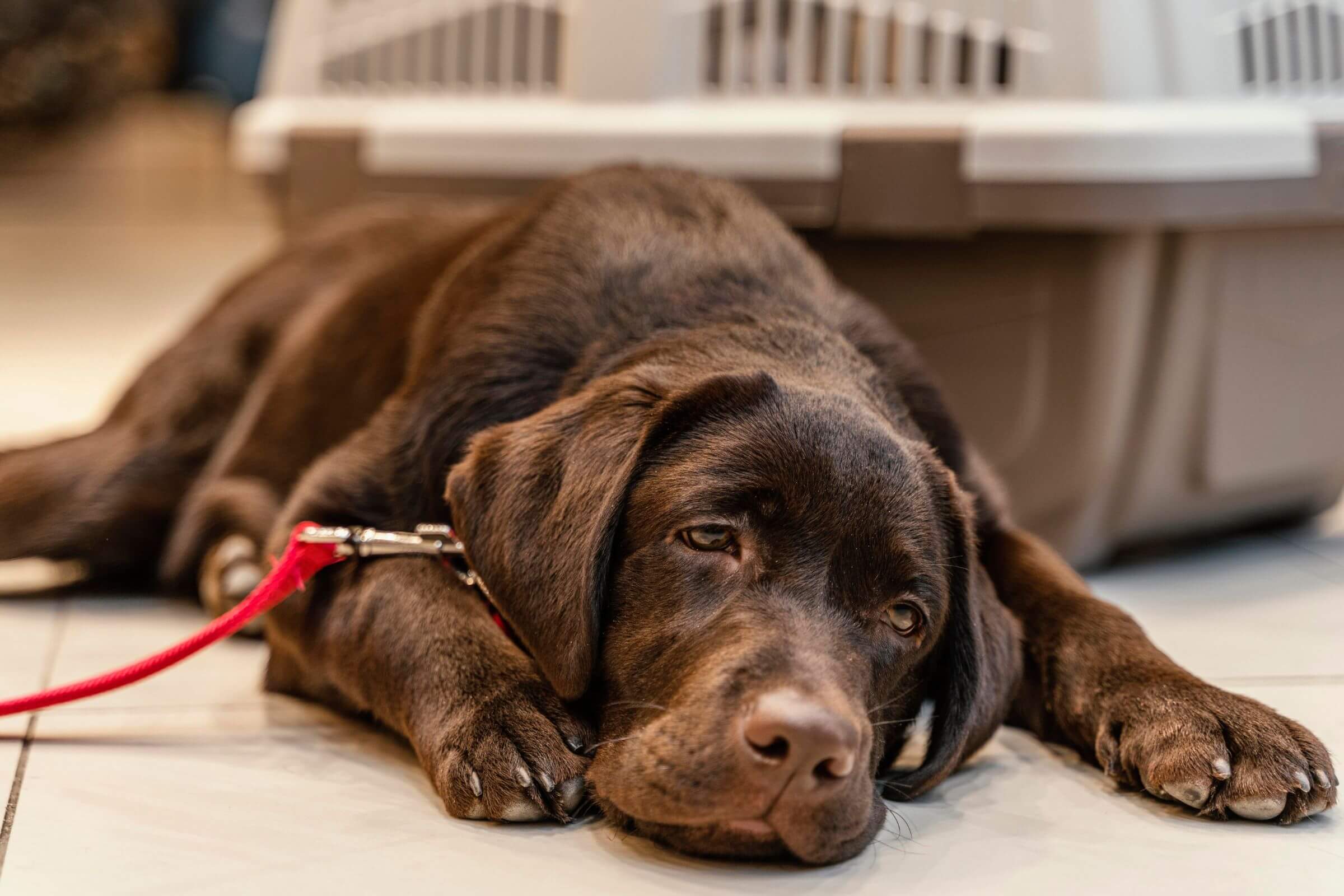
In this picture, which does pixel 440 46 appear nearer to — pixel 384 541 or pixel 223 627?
pixel 384 541

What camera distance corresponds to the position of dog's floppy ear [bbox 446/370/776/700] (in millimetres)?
1798

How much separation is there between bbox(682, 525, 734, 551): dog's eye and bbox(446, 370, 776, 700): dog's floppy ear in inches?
3.6

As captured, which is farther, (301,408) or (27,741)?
(301,408)

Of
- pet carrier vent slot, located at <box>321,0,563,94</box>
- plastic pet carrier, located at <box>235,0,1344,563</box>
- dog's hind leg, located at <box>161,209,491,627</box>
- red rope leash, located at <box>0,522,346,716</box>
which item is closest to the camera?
red rope leash, located at <box>0,522,346,716</box>

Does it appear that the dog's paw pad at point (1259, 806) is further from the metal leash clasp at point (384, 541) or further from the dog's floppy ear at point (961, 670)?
the metal leash clasp at point (384, 541)

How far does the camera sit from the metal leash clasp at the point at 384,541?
210 centimetres

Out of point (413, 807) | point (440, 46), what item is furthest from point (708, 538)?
point (440, 46)

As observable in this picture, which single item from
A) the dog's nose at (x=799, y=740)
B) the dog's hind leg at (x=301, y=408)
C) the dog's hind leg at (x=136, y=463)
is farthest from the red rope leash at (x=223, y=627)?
the dog's nose at (x=799, y=740)

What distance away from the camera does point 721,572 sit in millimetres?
1775

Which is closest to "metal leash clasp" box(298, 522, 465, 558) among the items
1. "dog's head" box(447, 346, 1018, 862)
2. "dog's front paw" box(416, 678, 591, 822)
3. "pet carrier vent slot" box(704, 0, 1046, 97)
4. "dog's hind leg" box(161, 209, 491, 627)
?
"dog's head" box(447, 346, 1018, 862)

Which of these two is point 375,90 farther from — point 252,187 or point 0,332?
point 0,332

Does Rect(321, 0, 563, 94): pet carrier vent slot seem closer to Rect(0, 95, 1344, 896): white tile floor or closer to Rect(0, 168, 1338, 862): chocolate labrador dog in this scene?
Rect(0, 168, 1338, 862): chocolate labrador dog

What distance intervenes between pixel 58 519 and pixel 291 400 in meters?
0.52

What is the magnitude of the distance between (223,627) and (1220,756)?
1.30m
